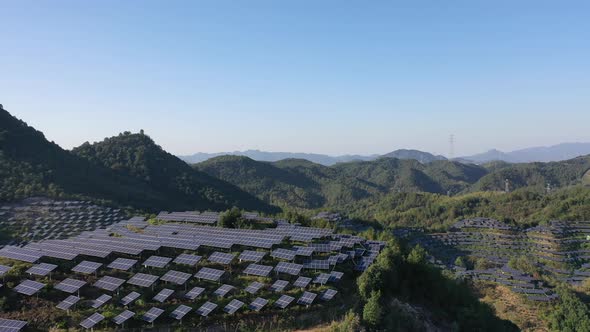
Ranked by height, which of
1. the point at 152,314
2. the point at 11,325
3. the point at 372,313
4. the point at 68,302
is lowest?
the point at 372,313

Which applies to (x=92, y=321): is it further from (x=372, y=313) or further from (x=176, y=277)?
(x=372, y=313)

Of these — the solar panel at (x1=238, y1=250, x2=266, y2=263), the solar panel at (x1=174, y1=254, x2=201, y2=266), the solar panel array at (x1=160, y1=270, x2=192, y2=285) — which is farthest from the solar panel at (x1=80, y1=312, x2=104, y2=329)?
the solar panel at (x1=238, y1=250, x2=266, y2=263)

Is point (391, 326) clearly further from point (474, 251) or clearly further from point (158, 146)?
point (158, 146)

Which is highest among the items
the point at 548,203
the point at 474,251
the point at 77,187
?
the point at 77,187

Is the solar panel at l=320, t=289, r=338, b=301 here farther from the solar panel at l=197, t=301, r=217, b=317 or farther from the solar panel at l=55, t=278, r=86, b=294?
the solar panel at l=55, t=278, r=86, b=294

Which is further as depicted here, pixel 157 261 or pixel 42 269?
pixel 157 261

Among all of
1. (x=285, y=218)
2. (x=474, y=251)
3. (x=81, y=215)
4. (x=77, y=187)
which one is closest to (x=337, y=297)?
(x=285, y=218)

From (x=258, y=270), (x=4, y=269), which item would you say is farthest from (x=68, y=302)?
(x=258, y=270)

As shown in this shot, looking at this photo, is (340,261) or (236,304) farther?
(340,261)
